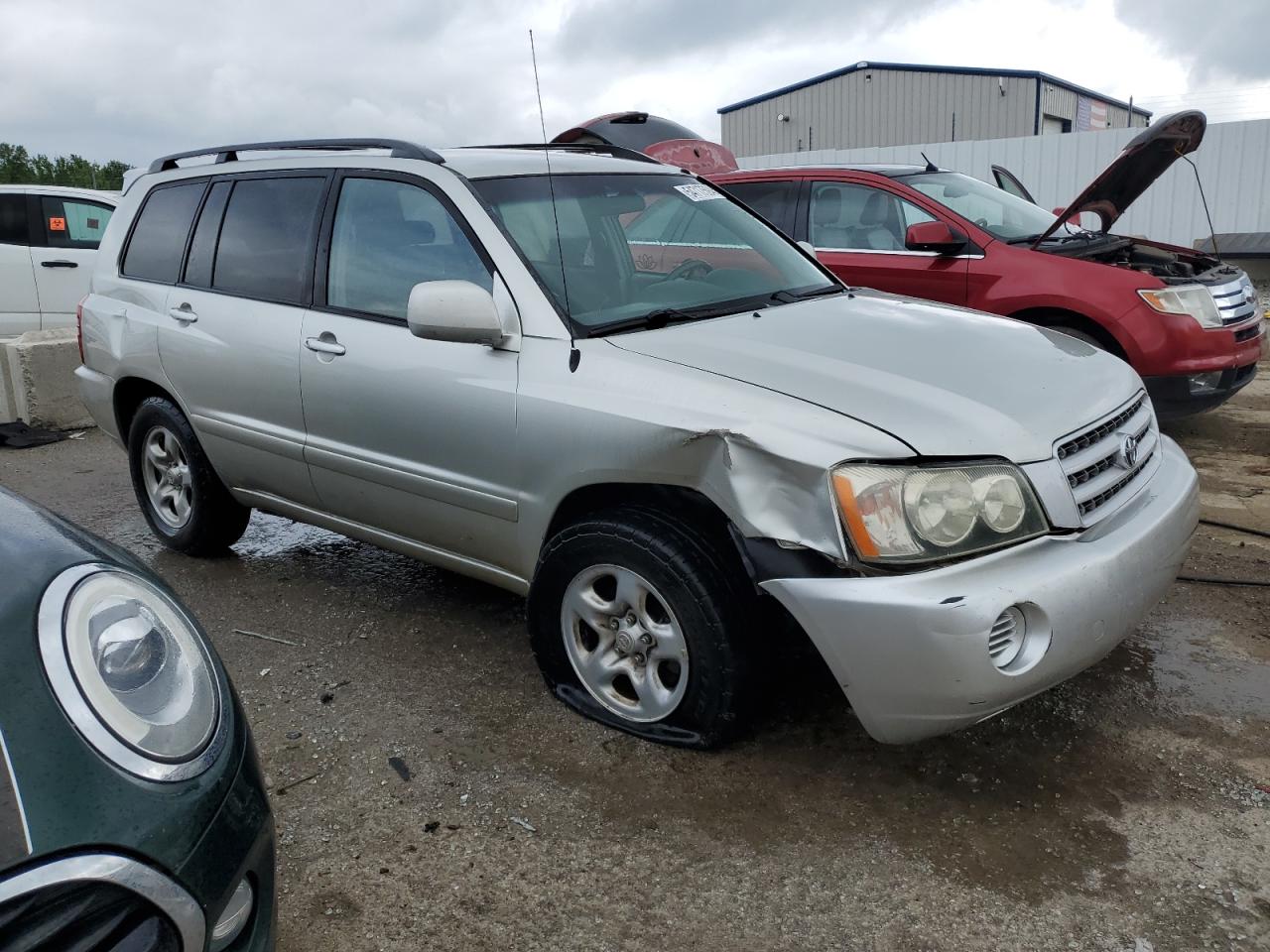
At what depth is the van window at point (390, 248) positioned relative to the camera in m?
3.42

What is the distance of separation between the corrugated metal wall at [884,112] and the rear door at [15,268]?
22.6m

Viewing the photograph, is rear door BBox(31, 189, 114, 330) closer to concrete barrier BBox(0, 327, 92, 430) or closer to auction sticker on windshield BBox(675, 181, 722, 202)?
concrete barrier BBox(0, 327, 92, 430)

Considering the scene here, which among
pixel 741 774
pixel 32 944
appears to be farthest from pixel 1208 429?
pixel 32 944

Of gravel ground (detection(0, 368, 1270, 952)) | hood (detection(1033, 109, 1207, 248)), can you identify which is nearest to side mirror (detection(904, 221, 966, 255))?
hood (detection(1033, 109, 1207, 248))

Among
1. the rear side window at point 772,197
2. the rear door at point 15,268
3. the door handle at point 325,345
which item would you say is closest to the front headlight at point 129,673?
the door handle at point 325,345

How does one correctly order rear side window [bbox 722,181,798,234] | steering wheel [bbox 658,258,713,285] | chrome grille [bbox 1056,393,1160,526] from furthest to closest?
1. rear side window [bbox 722,181,798,234]
2. steering wheel [bbox 658,258,713,285]
3. chrome grille [bbox 1056,393,1160,526]

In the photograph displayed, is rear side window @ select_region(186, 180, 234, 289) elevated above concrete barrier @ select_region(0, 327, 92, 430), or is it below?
above

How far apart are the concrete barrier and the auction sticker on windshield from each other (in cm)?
567

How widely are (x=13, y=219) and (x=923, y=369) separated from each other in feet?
28.9

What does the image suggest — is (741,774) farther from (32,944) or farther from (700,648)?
(32,944)

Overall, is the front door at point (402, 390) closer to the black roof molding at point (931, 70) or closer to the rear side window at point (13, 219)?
the rear side window at point (13, 219)

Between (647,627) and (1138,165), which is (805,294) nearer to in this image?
(647,627)

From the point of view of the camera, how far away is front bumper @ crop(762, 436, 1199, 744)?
242 cm

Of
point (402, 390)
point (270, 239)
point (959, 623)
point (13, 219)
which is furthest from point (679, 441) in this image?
point (13, 219)
